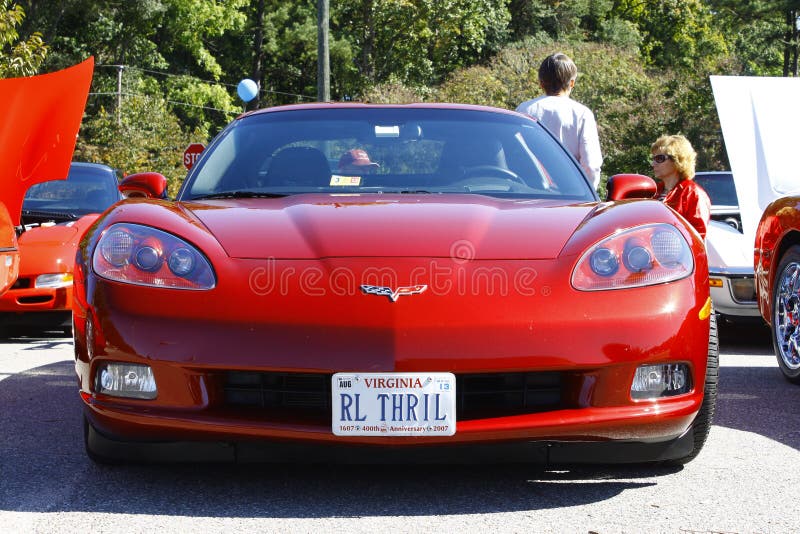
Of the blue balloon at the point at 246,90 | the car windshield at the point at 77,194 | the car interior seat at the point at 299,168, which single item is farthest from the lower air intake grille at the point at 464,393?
the blue balloon at the point at 246,90

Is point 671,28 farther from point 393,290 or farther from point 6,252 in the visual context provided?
point 393,290

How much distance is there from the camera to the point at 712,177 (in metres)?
10.6

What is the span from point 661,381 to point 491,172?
142cm

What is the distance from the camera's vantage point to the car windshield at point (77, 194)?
9656mm

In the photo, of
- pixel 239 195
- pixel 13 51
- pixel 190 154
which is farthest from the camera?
pixel 190 154

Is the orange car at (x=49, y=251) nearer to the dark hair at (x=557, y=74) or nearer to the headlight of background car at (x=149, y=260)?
the dark hair at (x=557, y=74)

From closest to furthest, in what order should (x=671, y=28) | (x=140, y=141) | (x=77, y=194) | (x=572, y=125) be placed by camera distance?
(x=572, y=125) < (x=77, y=194) < (x=140, y=141) < (x=671, y=28)

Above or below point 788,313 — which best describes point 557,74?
above

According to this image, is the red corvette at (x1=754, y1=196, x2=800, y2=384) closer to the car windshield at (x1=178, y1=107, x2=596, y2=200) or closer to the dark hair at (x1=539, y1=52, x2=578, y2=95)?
the dark hair at (x1=539, y1=52, x2=578, y2=95)

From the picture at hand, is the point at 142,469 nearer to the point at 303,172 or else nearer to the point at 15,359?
the point at 303,172

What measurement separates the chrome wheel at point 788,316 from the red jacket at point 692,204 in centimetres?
84

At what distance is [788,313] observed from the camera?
6309mm

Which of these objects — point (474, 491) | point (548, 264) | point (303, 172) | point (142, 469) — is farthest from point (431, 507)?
point (303, 172)

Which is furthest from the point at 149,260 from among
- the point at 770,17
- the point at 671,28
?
the point at 671,28
